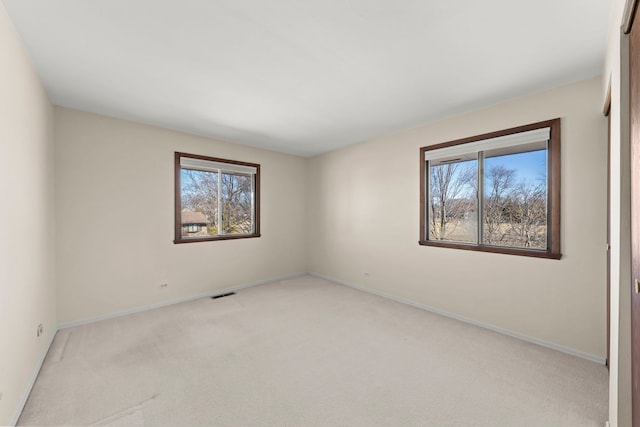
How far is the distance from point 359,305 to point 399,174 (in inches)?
77.7

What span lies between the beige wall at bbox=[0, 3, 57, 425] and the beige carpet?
10.4 inches

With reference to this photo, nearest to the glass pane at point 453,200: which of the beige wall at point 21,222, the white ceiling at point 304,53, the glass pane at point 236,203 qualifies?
the white ceiling at point 304,53

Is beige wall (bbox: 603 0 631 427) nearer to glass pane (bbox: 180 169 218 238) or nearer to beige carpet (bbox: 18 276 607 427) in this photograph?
beige carpet (bbox: 18 276 607 427)

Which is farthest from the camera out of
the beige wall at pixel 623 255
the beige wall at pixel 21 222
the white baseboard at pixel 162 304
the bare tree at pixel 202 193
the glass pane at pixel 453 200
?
the bare tree at pixel 202 193

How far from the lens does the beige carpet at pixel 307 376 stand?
1.70 m

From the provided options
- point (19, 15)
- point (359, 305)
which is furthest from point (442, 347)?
point (19, 15)

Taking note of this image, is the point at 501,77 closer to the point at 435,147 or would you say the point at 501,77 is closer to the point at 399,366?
the point at 435,147

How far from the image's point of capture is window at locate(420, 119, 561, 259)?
2.60 m

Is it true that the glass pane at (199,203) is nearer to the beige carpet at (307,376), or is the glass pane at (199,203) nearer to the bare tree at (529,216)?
the beige carpet at (307,376)

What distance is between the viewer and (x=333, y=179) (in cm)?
495

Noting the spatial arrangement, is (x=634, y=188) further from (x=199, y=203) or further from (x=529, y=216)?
(x=199, y=203)

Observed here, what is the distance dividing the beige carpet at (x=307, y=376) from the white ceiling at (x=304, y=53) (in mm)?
2500

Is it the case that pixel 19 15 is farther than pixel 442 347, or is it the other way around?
pixel 442 347

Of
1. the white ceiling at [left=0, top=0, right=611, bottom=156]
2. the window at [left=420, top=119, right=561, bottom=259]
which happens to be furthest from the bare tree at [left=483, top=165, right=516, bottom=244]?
the white ceiling at [left=0, top=0, right=611, bottom=156]
